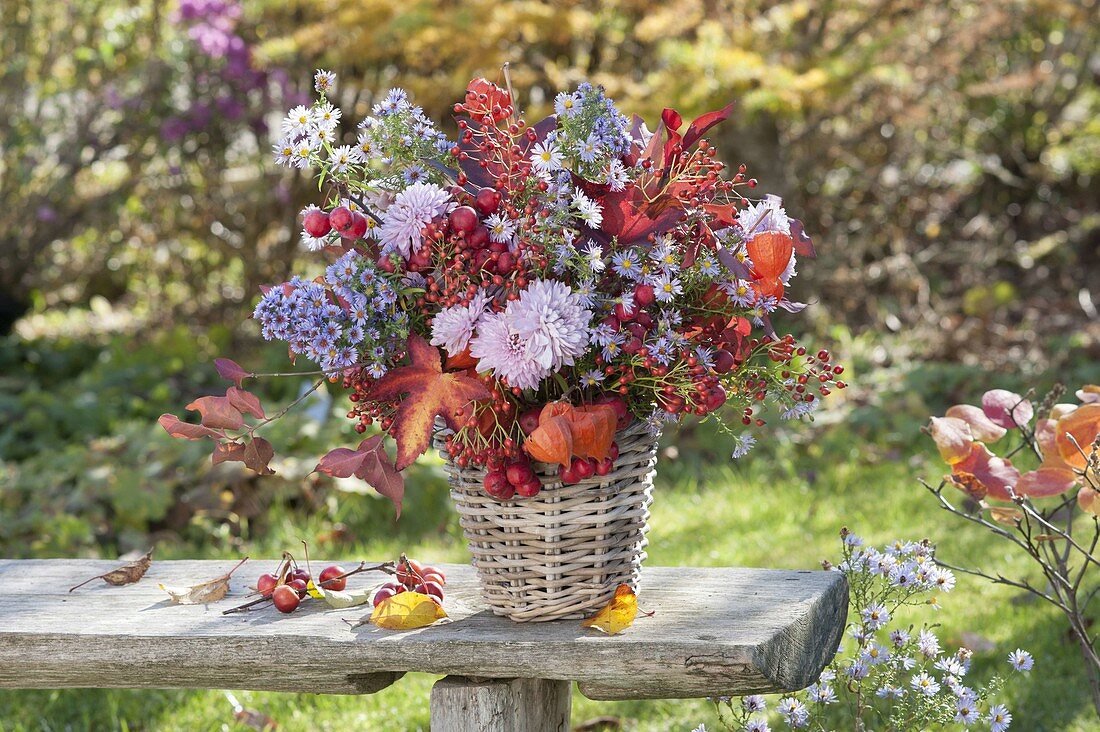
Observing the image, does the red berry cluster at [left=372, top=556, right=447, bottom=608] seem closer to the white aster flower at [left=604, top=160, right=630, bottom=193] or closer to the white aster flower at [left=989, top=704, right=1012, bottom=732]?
the white aster flower at [left=604, top=160, right=630, bottom=193]

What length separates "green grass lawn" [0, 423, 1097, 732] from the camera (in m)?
2.71

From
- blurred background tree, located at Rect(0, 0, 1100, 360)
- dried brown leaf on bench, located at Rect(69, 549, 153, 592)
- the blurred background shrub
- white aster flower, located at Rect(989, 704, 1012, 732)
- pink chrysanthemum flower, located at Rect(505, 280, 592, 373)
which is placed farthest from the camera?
blurred background tree, located at Rect(0, 0, 1100, 360)

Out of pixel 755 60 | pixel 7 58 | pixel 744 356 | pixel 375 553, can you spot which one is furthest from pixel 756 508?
pixel 7 58

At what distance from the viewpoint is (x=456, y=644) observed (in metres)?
1.66

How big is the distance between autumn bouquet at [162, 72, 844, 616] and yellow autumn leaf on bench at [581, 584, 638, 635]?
16cm

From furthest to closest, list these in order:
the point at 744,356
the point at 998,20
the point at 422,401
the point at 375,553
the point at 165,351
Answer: the point at 165,351 → the point at 998,20 → the point at 375,553 → the point at 744,356 → the point at 422,401

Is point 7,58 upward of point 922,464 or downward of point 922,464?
upward

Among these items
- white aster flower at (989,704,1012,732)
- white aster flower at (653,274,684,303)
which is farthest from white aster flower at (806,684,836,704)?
white aster flower at (653,274,684,303)

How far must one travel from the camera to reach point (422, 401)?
159 centimetres

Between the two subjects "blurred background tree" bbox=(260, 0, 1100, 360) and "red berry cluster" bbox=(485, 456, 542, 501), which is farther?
"blurred background tree" bbox=(260, 0, 1100, 360)

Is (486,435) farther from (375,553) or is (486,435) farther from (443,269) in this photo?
(375,553)

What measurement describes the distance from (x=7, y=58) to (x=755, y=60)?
3811 millimetres

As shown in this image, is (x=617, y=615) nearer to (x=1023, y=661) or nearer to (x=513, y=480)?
(x=513, y=480)

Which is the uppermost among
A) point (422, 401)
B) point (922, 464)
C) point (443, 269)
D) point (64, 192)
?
point (443, 269)
